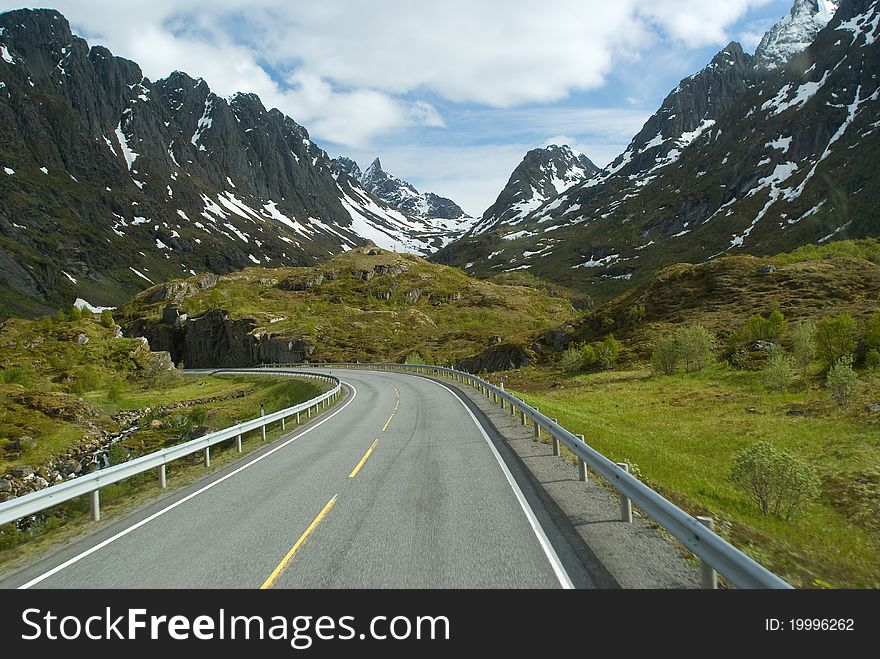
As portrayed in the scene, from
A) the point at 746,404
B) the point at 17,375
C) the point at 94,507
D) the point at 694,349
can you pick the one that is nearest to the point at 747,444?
the point at 746,404

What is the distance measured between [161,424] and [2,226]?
525ft

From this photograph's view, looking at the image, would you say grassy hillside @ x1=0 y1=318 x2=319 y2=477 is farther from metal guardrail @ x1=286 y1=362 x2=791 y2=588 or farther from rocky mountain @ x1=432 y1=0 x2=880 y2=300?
rocky mountain @ x1=432 y1=0 x2=880 y2=300

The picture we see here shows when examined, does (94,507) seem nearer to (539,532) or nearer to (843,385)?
(539,532)

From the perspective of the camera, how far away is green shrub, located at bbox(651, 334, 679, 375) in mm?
34875

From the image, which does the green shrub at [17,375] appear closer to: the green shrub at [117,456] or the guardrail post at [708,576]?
the green shrub at [117,456]

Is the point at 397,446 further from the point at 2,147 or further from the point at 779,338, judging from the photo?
the point at 2,147

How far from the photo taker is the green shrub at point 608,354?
4116 centimetres

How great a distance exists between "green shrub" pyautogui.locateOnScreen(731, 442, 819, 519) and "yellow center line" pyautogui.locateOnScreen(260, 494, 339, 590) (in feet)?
28.4

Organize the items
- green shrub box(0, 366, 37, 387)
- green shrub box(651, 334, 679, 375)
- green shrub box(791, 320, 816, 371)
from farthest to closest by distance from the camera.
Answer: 1. green shrub box(0, 366, 37, 387)
2. green shrub box(651, 334, 679, 375)
3. green shrub box(791, 320, 816, 371)

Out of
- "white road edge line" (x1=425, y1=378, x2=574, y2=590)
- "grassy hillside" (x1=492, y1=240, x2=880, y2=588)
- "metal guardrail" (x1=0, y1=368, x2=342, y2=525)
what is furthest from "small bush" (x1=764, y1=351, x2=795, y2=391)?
"metal guardrail" (x1=0, y1=368, x2=342, y2=525)

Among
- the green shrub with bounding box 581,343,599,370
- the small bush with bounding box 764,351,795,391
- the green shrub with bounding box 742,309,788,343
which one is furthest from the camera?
the green shrub with bounding box 581,343,599,370

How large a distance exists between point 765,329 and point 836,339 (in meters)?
7.30

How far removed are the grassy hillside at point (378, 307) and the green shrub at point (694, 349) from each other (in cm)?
2105
